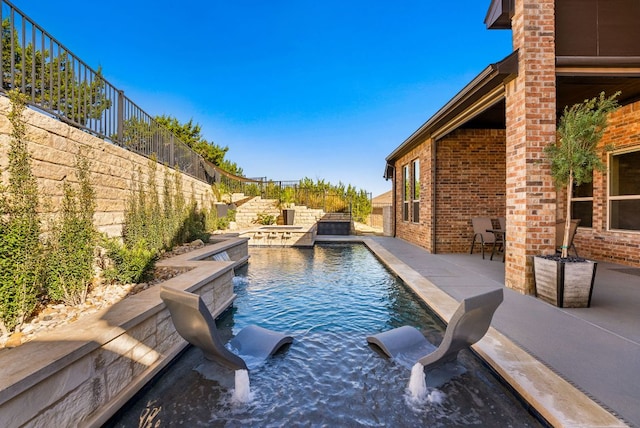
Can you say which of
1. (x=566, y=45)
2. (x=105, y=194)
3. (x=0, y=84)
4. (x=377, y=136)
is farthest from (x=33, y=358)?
(x=377, y=136)

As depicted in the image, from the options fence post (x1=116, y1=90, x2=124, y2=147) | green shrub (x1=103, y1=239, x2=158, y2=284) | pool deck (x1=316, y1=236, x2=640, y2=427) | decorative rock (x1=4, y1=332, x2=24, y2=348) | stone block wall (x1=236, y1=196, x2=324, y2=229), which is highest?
fence post (x1=116, y1=90, x2=124, y2=147)

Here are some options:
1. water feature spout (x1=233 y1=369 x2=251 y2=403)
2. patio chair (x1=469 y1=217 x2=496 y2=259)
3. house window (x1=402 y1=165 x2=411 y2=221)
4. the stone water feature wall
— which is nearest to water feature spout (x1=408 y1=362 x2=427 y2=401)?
water feature spout (x1=233 y1=369 x2=251 y2=403)

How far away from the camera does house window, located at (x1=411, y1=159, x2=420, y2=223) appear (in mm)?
10391

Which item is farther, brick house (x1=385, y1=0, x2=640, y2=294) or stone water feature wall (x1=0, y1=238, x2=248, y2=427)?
brick house (x1=385, y1=0, x2=640, y2=294)

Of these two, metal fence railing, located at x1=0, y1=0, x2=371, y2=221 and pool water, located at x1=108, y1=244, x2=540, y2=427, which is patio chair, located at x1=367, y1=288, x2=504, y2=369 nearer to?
pool water, located at x1=108, y1=244, x2=540, y2=427

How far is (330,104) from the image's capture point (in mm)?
21141

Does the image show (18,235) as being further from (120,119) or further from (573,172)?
(573,172)

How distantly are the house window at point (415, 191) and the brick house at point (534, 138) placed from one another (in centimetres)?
116

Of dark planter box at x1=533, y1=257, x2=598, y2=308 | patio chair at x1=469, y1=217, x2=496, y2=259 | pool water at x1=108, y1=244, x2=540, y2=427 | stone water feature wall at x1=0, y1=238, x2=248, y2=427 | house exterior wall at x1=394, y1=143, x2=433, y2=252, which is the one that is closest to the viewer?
stone water feature wall at x1=0, y1=238, x2=248, y2=427

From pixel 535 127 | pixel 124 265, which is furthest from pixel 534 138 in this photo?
pixel 124 265

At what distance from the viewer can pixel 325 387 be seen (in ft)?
8.43

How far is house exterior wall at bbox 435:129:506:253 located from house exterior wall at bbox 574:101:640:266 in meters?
1.99

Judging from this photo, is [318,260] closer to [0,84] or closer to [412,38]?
[0,84]

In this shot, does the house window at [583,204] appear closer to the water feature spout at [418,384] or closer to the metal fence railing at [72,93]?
the water feature spout at [418,384]
